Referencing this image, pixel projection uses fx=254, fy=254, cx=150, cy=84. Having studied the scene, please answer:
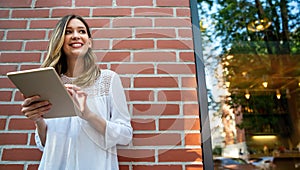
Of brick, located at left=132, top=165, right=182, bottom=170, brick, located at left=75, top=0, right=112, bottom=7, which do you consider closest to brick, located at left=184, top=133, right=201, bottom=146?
brick, located at left=132, top=165, right=182, bottom=170

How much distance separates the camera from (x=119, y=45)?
4.05 ft

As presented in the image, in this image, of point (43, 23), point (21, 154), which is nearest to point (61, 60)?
point (43, 23)

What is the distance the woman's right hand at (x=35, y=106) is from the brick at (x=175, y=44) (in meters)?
0.62

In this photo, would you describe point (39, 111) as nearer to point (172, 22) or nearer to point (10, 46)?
point (10, 46)

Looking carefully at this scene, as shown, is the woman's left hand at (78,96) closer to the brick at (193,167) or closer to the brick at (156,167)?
the brick at (156,167)

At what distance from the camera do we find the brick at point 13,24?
4.16 ft

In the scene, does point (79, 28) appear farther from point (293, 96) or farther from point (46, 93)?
point (293, 96)

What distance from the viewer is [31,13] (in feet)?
4.24

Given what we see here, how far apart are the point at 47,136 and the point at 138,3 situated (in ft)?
2.54

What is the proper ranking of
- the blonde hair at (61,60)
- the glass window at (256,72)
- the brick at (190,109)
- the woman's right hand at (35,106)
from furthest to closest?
the glass window at (256,72) → the brick at (190,109) → the blonde hair at (61,60) → the woman's right hand at (35,106)

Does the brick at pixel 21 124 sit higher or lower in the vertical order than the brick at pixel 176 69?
lower

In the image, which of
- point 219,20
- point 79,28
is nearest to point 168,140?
point 79,28

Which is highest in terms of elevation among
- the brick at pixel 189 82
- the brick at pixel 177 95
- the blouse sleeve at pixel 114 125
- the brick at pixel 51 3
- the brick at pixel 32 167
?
the brick at pixel 51 3

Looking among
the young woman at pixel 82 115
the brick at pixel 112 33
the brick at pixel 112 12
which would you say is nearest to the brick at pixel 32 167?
the young woman at pixel 82 115
